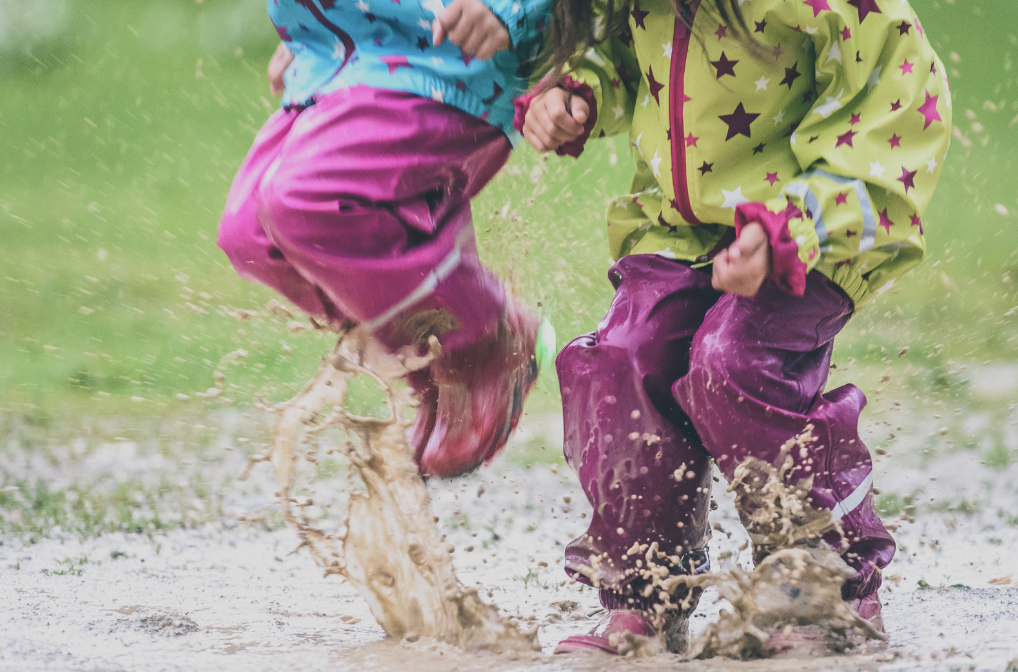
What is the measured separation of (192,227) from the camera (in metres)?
4.60

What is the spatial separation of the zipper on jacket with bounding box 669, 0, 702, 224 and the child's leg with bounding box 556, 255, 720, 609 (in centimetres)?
13

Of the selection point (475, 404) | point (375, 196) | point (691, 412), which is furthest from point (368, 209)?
point (691, 412)

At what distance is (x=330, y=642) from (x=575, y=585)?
507 mm

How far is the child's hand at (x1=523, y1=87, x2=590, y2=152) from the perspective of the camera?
1409 mm

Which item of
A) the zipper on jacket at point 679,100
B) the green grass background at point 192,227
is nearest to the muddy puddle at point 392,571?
the green grass background at point 192,227

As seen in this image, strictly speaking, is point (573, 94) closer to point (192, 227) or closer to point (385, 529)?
point (385, 529)

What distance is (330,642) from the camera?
1.46m

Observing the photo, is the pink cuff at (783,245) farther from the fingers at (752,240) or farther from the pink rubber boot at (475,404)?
the pink rubber boot at (475,404)

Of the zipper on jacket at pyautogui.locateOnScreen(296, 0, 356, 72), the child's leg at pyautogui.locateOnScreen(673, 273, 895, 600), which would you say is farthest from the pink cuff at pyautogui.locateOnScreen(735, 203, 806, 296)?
the zipper on jacket at pyautogui.locateOnScreen(296, 0, 356, 72)

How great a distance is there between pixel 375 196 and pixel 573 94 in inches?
12.2

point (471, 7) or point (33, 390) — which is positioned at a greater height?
point (471, 7)

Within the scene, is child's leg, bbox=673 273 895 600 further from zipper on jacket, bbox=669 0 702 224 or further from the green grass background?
the green grass background

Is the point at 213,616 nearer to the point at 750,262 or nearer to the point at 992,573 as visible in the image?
the point at 750,262

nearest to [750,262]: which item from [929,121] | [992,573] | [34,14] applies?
[929,121]
